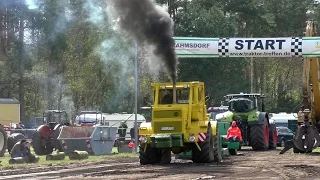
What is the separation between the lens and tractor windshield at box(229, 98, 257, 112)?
3299 cm

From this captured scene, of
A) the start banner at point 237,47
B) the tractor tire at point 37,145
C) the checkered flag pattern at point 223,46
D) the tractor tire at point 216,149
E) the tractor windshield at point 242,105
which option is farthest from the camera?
the tractor windshield at point 242,105

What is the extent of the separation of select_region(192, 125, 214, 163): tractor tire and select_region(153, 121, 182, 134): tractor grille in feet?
2.62

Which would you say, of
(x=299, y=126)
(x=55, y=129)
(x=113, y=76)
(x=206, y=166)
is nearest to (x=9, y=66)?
(x=113, y=76)

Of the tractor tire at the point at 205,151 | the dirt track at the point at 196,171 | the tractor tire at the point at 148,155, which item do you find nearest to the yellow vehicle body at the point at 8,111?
the dirt track at the point at 196,171

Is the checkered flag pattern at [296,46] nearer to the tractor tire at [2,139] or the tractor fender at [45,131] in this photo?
the tractor fender at [45,131]

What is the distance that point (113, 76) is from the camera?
52.5 metres

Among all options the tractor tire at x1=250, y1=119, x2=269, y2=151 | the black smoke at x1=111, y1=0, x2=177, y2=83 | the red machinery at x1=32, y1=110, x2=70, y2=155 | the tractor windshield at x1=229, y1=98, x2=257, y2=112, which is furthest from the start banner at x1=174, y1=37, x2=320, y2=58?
the red machinery at x1=32, y1=110, x2=70, y2=155

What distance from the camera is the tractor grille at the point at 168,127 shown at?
72.5 feet

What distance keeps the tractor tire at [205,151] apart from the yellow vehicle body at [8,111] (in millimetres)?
14311

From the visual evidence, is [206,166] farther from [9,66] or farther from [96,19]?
[9,66]

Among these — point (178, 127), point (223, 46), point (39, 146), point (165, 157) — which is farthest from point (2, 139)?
point (178, 127)

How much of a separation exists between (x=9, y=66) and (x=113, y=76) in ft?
23.7

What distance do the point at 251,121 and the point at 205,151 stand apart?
32.6ft

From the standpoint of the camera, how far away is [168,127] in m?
22.2
